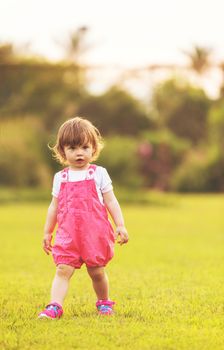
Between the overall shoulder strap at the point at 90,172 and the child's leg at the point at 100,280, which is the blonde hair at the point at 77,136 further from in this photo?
the child's leg at the point at 100,280

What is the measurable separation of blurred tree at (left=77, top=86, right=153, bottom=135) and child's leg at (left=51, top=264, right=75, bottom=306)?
116 feet

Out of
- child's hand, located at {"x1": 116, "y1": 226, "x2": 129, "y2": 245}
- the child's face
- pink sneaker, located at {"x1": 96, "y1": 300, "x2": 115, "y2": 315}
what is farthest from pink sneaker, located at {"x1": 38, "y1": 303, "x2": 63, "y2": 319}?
the child's face

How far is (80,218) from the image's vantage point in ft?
14.8

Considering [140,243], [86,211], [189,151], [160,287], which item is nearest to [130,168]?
[189,151]

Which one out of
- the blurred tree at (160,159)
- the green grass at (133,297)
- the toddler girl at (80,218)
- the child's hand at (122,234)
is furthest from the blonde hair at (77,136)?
the blurred tree at (160,159)

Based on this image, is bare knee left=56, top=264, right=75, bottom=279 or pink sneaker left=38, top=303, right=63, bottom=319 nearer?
pink sneaker left=38, top=303, right=63, bottom=319

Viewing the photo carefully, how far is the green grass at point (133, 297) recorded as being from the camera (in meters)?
3.77

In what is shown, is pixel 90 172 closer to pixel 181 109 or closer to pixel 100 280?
pixel 100 280

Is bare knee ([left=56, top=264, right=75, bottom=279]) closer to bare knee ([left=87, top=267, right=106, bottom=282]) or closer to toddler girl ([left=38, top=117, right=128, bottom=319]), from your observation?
toddler girl ([left=38, top=117, right=128, bottom=319])

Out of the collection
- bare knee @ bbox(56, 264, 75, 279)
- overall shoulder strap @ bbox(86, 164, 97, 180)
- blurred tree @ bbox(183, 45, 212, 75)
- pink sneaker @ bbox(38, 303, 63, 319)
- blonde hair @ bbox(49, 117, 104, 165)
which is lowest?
pink sneaker @ bbox(38, 303, 63, 319)

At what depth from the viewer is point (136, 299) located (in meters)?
5.38

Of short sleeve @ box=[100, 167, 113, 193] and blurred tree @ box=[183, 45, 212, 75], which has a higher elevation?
blurred tree @ box=[183, 45, 212, 75]

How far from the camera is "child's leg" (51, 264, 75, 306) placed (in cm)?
446

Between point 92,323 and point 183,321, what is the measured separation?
1.86 feet
